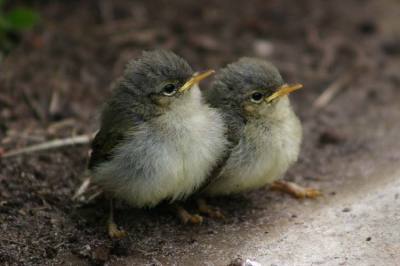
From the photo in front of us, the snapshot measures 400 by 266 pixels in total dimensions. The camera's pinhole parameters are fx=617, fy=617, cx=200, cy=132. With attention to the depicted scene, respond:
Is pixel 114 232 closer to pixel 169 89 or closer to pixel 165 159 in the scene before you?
pixel 165 159

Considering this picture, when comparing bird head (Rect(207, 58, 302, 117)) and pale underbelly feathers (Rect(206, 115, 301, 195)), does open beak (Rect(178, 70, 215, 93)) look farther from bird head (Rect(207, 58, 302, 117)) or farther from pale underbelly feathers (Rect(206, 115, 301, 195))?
pale underbelly feathers (Rect(206, 115, 301, 195))

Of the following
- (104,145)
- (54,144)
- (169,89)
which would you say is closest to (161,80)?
(169,89)

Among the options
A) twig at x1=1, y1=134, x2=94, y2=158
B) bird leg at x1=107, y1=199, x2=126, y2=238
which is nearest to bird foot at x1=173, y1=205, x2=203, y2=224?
bird leg at x1=107, y1=199, x2=126, y2=238

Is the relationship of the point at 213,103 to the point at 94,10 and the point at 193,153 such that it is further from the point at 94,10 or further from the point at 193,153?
the point at 94,10

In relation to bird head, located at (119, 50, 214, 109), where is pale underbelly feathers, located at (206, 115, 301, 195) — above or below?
below

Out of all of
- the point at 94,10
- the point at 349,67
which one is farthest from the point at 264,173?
the point at 94,10

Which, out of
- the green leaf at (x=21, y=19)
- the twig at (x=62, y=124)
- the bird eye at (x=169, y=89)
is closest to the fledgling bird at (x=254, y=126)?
the bird eye at (x=169, y=89)

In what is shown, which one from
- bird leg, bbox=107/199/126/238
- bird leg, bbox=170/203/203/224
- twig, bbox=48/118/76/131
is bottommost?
bird leg, bbox=107/199/126/238
